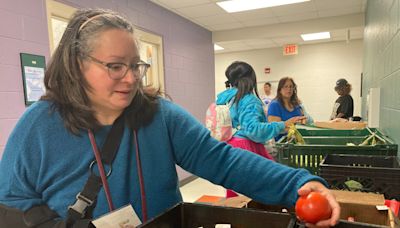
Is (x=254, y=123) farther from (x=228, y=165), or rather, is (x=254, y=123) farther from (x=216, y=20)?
(x=216, y=20)

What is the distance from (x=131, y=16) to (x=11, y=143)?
3177mm

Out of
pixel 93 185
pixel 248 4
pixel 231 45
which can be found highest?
pixel 248 4

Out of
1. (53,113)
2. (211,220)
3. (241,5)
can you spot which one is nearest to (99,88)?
(53,113)

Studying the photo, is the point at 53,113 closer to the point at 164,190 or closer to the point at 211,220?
the point at 164,190

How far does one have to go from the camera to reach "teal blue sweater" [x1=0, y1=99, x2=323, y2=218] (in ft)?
2.88

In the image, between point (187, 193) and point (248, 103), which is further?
point (187, 193)

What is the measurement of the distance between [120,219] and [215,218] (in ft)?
0.89

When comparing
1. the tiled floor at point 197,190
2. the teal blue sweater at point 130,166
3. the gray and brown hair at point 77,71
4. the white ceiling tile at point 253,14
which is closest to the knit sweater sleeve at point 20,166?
the teal blue sweater at point 130,166

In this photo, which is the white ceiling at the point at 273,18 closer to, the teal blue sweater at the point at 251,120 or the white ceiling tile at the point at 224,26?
the white ceiling tile at the point at 224,26

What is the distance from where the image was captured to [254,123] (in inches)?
86.7

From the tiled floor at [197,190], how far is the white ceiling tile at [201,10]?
8.63 feet

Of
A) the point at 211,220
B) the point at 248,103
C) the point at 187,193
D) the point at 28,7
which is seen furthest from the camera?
the point at 187,193

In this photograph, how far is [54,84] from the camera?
965 millimetres

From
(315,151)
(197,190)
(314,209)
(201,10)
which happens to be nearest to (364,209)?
(314,209)
